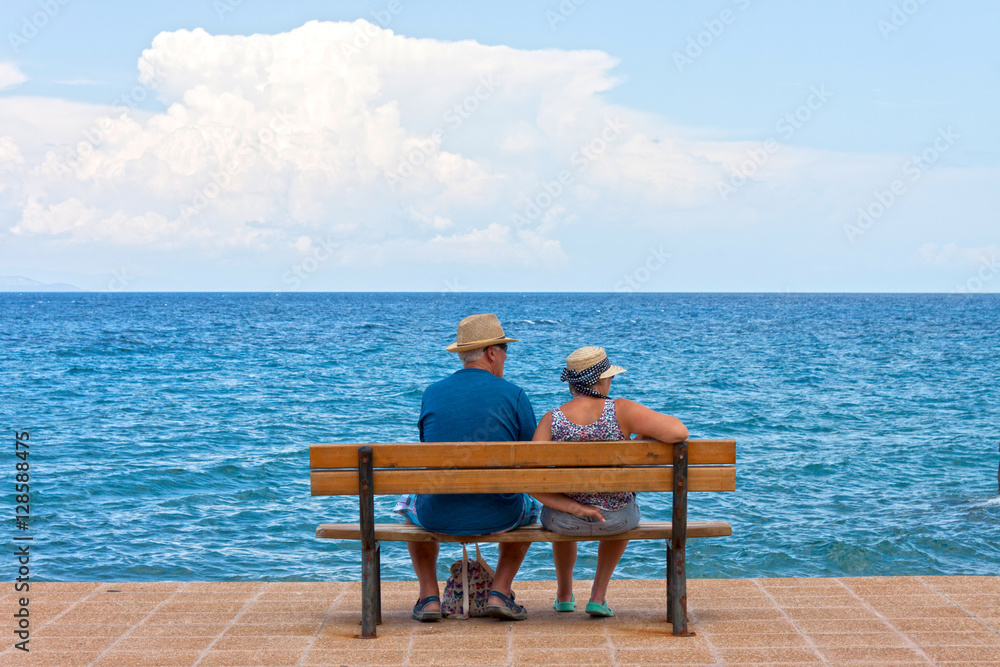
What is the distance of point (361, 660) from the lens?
12.2ft

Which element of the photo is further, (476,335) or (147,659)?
(476,335)

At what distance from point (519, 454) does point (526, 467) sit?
0.07 meters

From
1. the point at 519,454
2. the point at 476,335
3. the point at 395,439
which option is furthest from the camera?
the point at 395,439

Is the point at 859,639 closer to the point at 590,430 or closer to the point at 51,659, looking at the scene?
the point at 590,430

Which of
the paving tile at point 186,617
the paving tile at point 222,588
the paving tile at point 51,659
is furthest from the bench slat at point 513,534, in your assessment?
the paving tile at point 51,659

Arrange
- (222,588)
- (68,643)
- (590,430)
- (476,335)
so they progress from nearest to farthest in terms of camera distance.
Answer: (68,643), (590,430), (476,335), (222,588)

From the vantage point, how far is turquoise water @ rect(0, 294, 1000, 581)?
314 inches

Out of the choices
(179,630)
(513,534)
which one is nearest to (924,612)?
(513,534)

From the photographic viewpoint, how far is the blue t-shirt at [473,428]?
13.2 feet

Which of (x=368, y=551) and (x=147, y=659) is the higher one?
(x=368, y=551)

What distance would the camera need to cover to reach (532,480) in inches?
152

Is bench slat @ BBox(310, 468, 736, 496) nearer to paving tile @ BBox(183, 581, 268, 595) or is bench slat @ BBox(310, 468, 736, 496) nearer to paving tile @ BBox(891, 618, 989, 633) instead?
→ paving tile @ BBox(891, 618, 989, 633)

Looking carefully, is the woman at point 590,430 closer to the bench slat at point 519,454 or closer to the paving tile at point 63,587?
the bench slat at point 519,454

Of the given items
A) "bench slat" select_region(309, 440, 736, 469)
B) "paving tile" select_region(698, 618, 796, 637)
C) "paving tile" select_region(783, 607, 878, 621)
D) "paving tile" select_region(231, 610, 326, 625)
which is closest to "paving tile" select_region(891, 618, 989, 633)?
"paving tile" select_region(783, 607, 878, 621)
